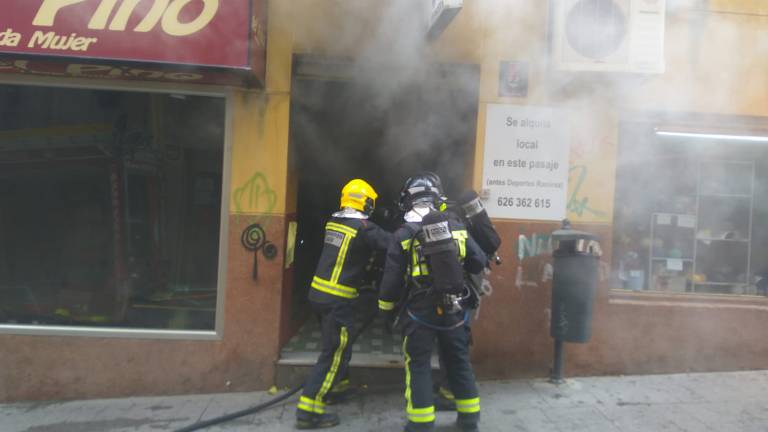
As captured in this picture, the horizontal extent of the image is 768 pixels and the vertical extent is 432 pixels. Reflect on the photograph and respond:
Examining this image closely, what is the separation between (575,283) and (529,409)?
3.12 ft

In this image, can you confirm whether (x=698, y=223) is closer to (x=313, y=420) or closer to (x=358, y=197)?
(x=358, y=197)

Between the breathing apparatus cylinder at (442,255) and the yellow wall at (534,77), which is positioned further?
the yellow wall at (534,77)

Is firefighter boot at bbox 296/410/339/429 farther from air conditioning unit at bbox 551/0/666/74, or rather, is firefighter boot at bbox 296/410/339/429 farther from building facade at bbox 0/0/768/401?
air conditioning unit at bbox 551/0/666/74

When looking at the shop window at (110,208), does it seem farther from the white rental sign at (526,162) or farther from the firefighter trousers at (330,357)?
the white rental sign at (526,162)

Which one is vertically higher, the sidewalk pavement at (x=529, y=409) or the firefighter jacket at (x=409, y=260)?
the firefighter jacket at (x=409, y=260)

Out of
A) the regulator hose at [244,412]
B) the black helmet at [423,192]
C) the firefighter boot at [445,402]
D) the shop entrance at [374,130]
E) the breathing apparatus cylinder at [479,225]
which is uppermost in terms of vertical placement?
the shop entrance at [374,130]

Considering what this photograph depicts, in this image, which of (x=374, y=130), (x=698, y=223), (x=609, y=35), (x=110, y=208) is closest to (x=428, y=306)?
(x=609, y=35)

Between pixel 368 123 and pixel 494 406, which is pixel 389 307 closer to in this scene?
pixel 494 406

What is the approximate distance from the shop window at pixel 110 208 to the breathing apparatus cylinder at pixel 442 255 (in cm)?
194

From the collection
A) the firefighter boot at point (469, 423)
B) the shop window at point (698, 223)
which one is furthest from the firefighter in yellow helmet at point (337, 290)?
the shop window at point (698, 223)

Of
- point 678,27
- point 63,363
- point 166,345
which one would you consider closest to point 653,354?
point 678,27

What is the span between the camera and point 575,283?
167 inches

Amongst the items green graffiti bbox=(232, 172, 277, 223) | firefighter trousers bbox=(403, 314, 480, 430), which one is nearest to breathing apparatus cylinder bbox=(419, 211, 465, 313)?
firefighter trousers bbox=(403, 314, 480, 430)

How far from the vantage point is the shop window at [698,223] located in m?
5.03
